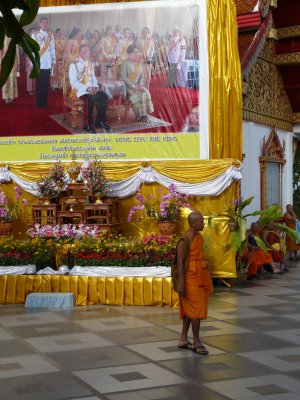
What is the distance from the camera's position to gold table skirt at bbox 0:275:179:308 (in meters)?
9.26

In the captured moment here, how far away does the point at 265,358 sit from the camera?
596cm

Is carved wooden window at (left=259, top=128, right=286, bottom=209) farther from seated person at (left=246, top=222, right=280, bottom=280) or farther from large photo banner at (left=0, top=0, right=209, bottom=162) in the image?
large photo banner at (left=0, top=0, right=209, bottom=162)

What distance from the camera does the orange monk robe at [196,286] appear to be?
617 centimetres

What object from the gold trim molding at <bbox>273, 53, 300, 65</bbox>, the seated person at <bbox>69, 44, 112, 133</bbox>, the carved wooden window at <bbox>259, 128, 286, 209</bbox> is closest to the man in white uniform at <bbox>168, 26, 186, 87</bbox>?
the seated person at <bbox>69, 44, 112, 133</bbox>

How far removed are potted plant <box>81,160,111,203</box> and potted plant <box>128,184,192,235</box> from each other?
65cm

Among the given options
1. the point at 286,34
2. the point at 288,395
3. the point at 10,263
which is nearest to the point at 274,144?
the point at 286,34

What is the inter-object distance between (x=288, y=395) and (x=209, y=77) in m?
7.74

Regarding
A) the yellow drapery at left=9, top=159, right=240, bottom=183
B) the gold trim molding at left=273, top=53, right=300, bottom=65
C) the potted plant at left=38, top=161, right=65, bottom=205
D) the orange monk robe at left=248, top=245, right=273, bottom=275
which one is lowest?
the orange monk robe at left=248, top=245, right=273, bottom=275

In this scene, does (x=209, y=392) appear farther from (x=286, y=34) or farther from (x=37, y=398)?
(x=286, y=34)

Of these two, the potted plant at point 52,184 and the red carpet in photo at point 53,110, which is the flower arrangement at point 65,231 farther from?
the red carpet in photo at point 53,110

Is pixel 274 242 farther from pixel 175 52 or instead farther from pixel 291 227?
pixel 175 52

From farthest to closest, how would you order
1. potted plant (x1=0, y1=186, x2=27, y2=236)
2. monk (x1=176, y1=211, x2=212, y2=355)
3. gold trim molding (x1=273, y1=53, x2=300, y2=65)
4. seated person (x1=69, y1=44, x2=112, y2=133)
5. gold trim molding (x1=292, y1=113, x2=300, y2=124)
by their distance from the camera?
gold trim molding (x1=292, y1=113, x2=300, y2=124) → gold trim molding (x1=273, y1=53, x2=300, y2=65) → seated person (x1=69, y1=44, x2=112, y2=133) → potted plant (x1=0, y1=186, x2=27, y2=236) → monk (x1=176, y1=211, x2=212, y2=355)

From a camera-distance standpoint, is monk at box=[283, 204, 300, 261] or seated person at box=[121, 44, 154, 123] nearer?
seated person at box=[121, 44, 154, 123]

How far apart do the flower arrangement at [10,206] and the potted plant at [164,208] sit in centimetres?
203
